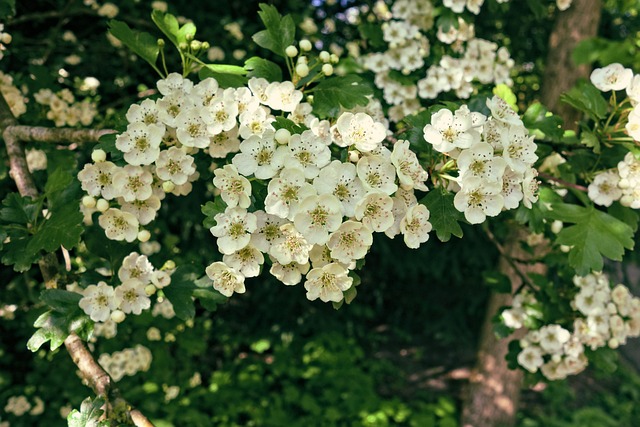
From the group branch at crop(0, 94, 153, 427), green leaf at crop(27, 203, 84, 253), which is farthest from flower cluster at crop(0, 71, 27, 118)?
green leaf at crop(27, 203, 84, 253)

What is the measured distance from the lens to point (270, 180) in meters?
1.14

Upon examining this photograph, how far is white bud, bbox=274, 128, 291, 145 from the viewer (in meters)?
1.12

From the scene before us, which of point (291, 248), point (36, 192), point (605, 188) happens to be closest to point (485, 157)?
point (291, 248)

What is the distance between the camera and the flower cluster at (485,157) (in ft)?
3.64

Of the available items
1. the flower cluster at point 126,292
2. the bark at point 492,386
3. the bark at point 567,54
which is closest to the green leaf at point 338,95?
the flower cluster at point 126,292

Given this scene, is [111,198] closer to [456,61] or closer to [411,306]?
[456,61]

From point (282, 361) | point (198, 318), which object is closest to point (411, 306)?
point (282, 361)

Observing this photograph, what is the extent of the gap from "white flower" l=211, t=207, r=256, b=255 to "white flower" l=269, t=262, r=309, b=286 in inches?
3.5

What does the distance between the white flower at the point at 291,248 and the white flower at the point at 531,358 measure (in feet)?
3.85

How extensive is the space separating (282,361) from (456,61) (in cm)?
255

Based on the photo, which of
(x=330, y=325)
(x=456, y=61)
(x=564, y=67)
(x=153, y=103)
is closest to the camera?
(x=153, y=103)

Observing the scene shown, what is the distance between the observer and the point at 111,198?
1278 millimetres

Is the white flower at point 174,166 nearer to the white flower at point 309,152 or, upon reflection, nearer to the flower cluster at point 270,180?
the flower cluster at point 270,180

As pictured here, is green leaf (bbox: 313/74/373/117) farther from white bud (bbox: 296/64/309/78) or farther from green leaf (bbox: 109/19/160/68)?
green leaf (bbox: 109/19/160/68)
